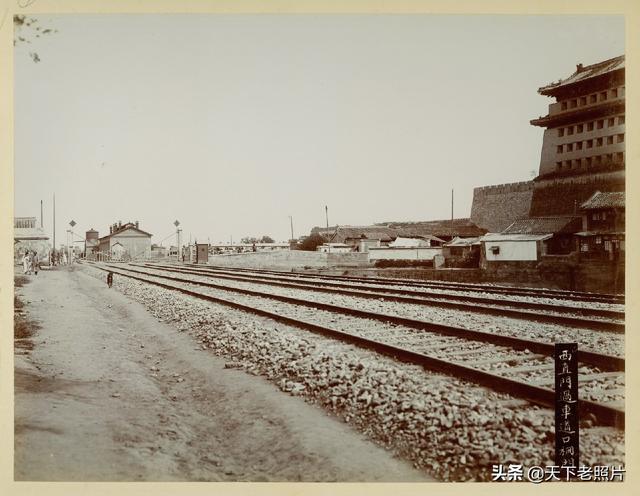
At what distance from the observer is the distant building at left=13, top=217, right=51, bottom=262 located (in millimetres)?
5551

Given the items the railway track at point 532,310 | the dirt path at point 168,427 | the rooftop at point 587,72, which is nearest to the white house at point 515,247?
the railway track at point 532,310

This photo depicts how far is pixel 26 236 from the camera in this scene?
615 centimetres

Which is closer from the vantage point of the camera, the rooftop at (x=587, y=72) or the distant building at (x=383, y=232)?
the rooftop at (x=587, y=72)

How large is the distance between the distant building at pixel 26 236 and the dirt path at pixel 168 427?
1.27 metres

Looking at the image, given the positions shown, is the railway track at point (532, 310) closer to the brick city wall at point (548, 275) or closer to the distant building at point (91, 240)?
the brick city wall at point (548, 275)

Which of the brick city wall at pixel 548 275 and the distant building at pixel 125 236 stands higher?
the distant building at pixel 125 236

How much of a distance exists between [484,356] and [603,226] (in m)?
2.31

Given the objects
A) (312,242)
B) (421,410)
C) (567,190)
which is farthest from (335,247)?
(421,410)

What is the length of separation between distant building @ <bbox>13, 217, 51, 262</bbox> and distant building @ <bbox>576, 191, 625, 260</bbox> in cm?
630

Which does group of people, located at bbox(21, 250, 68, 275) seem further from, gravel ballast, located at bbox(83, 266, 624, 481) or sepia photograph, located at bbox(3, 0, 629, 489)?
gravel ballast, located at bbox(83, 266, 624, 481)

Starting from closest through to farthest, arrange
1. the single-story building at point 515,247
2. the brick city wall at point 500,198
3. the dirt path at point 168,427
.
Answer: the dirt path at point 168,427 < the brick city wall at point 500,198 < the single-story building at point 515,247

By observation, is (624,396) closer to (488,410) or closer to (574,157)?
(488,410)

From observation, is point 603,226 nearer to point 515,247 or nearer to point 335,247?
point 515,247

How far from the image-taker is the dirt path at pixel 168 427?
3707 millimetres
